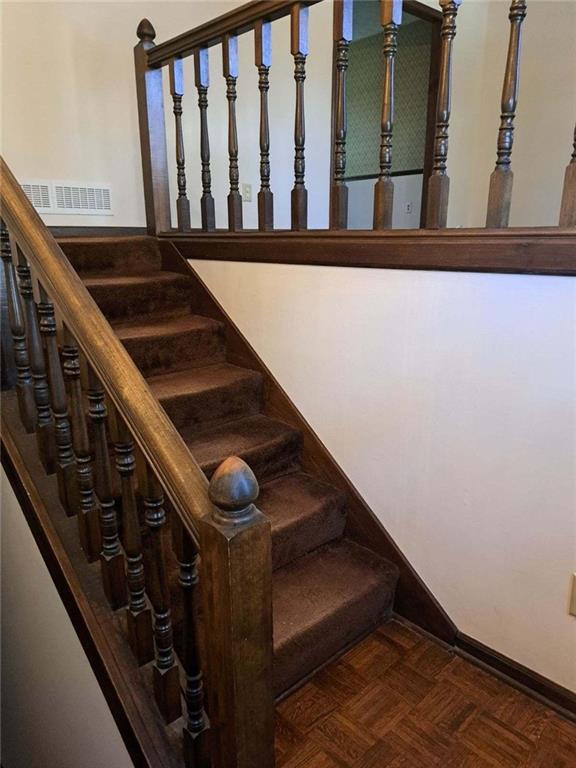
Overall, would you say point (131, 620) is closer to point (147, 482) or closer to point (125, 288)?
point (147, 482)

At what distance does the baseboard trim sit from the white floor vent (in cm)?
261

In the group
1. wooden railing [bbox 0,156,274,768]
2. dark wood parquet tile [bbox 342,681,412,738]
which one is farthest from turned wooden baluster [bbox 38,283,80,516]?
dark wood parquet tile [bbox 342,681,412,738]

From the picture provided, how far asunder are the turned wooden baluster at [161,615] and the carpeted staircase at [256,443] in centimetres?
38

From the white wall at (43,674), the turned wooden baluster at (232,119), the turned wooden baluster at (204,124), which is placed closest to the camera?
the white wall at (43,674)

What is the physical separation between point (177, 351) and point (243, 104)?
1757mm

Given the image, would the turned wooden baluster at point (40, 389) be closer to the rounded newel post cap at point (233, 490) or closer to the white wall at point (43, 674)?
the white wall at point (43, 674)

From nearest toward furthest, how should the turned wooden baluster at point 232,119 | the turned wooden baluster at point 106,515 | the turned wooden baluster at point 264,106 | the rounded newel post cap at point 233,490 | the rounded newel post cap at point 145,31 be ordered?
the rounded newel post cap at point 233,490 → the turned wooden baluster at point 106,515 → the turned wooden baluster at point 264,106 → the turned wooden baluster at point 232,119 → the rounded newel post cap at point 145,31

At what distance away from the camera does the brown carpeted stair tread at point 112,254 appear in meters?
2.24

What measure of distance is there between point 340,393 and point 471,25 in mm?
3050

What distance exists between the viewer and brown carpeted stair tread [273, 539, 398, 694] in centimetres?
150

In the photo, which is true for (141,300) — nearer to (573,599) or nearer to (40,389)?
(40,389)

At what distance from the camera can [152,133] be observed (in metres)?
2.34

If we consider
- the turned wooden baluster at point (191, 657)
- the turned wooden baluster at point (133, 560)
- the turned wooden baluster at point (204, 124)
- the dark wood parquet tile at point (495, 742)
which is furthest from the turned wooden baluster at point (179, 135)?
the dark wood parquet tile at point (495, 742)

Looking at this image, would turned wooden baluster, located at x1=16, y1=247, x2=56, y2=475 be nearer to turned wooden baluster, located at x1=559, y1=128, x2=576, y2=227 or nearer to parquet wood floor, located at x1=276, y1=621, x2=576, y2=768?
parquet wood floor, located at x1=276, y1=621, x2=576, y2=768
